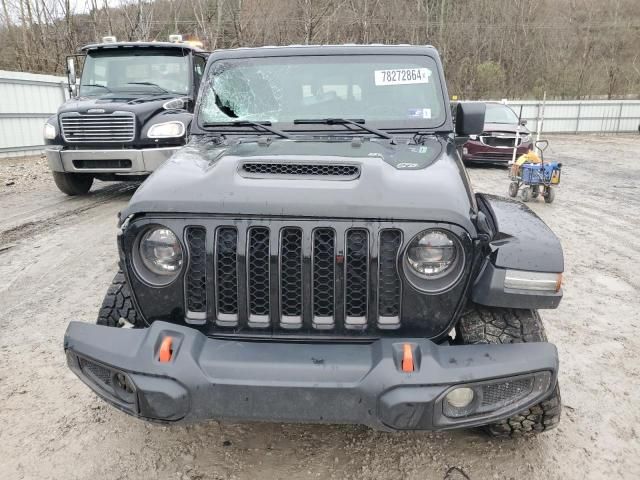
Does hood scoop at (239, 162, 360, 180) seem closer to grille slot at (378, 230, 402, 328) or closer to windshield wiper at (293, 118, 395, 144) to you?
grille slot at (378, 230, 402, 328)

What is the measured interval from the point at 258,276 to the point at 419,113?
1.71 metres

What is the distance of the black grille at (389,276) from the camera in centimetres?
207

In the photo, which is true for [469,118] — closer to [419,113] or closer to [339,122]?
[419,113]

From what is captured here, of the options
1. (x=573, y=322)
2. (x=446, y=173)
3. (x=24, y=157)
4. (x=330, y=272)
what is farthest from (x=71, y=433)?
(x=24, y=157)

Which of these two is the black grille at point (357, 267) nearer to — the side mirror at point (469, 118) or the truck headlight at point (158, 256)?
the truck headlight at point (158, 256)

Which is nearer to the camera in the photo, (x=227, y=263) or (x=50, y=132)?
(x=227, y=263)

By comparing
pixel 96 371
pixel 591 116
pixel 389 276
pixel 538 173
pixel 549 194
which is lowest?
pixel 591 116

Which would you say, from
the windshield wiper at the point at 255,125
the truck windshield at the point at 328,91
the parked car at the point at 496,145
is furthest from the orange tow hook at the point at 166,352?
the parked car at the point at 496,145

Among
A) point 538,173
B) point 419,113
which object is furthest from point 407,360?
point 538,173

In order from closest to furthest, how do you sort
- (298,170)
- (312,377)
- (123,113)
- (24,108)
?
(312,377) < (298,170) < (123,113) < (24,108)

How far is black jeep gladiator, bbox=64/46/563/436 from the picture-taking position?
6.29 feet

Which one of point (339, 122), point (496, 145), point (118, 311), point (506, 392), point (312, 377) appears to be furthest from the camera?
point (496, 145)

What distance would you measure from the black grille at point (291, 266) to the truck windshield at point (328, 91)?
126 centimetres

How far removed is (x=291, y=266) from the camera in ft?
6.86
